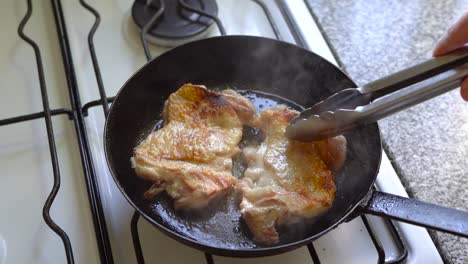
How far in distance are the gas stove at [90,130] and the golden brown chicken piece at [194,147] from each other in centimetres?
→ 9

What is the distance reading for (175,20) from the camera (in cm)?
120

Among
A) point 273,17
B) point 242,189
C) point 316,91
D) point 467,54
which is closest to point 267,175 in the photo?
point 242,189

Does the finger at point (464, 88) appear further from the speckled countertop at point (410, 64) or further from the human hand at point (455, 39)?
the speckled countertop at point (410, 64)

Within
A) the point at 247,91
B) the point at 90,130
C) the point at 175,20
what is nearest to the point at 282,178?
the point at 247,91

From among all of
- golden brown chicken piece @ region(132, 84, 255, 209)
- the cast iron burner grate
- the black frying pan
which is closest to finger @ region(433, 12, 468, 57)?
the black frying pan

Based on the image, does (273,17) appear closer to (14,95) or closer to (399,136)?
(399,136)

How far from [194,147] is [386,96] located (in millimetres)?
394

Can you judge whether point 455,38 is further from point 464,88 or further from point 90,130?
point 90,130

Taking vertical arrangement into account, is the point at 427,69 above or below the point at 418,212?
above

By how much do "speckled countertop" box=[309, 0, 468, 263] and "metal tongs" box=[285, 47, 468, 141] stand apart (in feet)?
0.73

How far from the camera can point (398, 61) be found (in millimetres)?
1171

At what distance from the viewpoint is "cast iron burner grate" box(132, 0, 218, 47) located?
3.82ft

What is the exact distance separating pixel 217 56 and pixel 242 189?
1.27 ft

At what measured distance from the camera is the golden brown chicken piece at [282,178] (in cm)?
84
